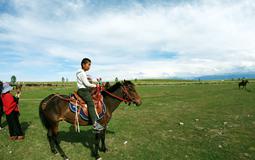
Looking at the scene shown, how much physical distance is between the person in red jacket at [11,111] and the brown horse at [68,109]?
297 centimetres

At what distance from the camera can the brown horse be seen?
8.14m

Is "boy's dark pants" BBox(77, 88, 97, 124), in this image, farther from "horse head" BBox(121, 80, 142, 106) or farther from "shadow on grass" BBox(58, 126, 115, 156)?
"shadow on grass" BBox(58, 126, 115, 156)

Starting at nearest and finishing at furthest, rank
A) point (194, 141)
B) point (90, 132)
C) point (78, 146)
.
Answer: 1. point (78, 146)
2. point (194, 141)
3. point (90, 132)

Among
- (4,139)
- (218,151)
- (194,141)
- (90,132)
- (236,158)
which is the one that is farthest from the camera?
(90,132)

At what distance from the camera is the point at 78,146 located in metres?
9.38

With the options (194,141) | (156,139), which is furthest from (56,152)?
(194,141)

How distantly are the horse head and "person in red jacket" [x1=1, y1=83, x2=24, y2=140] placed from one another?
6373mm

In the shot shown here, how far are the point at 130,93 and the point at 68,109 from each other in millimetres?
2808

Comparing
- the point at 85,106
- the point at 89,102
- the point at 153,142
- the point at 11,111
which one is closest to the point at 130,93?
the point at 89,102

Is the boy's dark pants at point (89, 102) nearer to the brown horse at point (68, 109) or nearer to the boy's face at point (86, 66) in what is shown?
the brown horse at point (68, 109)

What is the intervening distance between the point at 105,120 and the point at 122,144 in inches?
89.4

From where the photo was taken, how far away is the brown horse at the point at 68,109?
26.7ft

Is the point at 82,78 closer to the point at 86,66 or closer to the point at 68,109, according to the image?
the point at 86,66

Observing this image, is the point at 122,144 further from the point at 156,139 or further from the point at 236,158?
the point at 236,158
